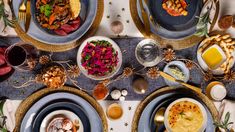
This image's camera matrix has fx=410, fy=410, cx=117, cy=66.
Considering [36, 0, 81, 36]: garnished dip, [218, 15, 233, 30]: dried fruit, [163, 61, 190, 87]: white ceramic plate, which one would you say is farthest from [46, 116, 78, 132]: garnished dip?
[218, 15, 233, 30]: dried fruit

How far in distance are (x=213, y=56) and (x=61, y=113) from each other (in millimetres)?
693

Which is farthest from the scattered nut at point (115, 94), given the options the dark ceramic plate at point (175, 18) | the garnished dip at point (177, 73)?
the dark ceramic plate at point (175, 18)

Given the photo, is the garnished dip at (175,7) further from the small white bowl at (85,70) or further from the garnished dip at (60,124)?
the garnished dip at (60,124)

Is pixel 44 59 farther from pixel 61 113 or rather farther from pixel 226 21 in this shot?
pixel 226 21

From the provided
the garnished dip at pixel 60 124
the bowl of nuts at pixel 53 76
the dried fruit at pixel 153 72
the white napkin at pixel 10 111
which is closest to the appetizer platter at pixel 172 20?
the dried fruit at pixel 153 72

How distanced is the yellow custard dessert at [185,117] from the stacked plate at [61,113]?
309 millimetres

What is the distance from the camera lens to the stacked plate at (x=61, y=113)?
1.72 m

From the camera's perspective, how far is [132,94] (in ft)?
5.83

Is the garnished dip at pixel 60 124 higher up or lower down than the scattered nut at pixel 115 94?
lower down

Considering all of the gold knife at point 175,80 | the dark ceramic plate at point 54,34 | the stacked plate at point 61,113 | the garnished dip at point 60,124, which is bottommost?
the garnished dip at point 60,124

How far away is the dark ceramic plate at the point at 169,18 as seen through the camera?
1.76 meters

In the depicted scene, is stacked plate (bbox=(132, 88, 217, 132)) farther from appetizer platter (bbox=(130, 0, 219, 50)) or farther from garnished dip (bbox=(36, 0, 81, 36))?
garnished dip (bbox=(36, 0, 81, 36))

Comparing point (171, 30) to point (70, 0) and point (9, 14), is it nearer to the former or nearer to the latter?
point (70, 0)

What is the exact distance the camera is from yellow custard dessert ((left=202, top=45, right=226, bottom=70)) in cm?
175
